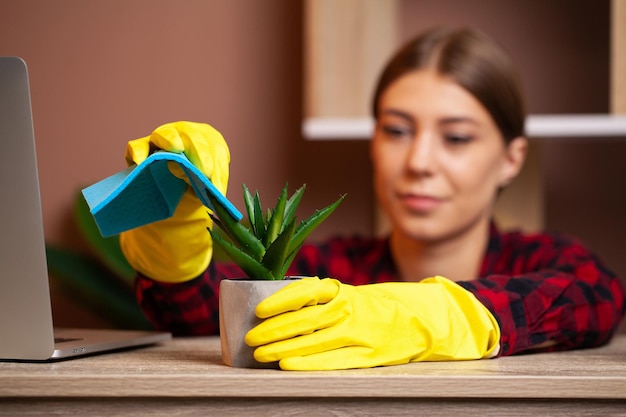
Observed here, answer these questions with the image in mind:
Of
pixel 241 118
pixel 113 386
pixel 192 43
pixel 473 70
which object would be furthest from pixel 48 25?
pixel 113 386

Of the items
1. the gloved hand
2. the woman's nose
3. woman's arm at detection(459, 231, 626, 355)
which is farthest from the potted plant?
the woman's nose

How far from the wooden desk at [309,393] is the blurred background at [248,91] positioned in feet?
4.15

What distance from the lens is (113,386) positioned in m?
0.78

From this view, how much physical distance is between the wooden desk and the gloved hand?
0.28m

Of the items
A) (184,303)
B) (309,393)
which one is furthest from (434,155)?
(309,393)

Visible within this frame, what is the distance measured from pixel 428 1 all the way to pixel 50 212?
121 cm

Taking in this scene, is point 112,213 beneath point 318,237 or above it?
above

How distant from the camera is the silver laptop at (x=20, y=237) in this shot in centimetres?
82

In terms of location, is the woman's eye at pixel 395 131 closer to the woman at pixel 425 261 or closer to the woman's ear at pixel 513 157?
the woman at pixel 425 261

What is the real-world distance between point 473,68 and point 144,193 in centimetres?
93

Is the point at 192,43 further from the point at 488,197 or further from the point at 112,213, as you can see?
the point at 112,213

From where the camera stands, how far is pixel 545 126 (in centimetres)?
178

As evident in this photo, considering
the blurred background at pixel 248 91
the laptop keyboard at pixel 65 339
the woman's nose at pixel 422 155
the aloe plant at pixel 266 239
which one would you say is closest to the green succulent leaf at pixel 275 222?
the aloe plant at pixel 266 239

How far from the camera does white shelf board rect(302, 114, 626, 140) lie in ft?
5.69
